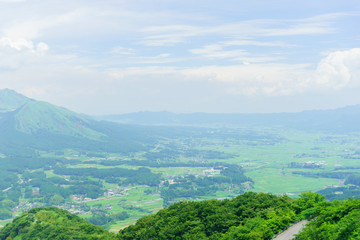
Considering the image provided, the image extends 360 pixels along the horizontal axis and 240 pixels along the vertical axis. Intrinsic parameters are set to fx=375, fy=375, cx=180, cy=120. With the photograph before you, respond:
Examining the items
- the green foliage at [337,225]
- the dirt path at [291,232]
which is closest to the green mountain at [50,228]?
the dirt path at [291,232]

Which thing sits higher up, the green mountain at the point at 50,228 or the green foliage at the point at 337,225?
the green foliage at the point at 337,225

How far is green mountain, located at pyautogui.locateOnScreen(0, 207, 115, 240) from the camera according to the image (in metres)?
47.5

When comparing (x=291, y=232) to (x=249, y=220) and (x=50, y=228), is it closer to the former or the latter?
(x=249, y=220)

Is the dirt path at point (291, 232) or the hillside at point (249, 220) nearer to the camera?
the hillside at point (249, 220)

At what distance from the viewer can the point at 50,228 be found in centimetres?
5006

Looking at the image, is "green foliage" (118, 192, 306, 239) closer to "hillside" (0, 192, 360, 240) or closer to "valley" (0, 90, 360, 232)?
"hillside" (0, 192, 360, 240)

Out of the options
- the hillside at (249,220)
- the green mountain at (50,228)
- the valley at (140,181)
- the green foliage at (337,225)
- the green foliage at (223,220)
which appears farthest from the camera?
the valley at (140,181)

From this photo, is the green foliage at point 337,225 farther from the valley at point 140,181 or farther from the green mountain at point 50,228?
the valley at point 140,181

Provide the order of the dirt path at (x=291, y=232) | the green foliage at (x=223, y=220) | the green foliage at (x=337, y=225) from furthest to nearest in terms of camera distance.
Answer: the green foliage at (x=223, y=220), the dirt path at (x=291, y=232), the green foliage at (x=337, y=225)

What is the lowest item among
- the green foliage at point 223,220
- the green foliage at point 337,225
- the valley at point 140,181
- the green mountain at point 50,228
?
the valley at point 140,181

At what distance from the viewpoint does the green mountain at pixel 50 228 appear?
156 ft

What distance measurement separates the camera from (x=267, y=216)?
1281 inches

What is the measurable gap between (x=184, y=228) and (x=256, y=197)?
8.71 meters

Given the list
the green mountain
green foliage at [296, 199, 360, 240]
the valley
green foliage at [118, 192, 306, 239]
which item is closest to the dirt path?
green foliage at [118, 192, 306, 239]
